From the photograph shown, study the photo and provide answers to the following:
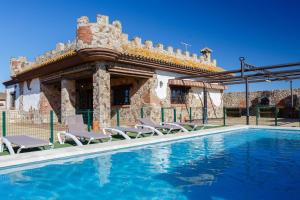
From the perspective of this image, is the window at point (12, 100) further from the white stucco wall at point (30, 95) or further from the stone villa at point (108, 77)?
the white stucco wall at point (30, 95)

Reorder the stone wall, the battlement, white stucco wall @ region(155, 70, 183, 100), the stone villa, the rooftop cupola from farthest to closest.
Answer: the stone wall, the rooftop cupola, white stucco wall @ region(155, 70, 183, 100), the stone villa, the battlement


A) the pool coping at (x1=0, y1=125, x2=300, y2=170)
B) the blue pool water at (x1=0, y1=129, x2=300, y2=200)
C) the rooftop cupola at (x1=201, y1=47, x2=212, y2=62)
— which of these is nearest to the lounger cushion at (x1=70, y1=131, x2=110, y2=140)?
the pool coping at (x1=0, y1=125, x2=300, y2=170)

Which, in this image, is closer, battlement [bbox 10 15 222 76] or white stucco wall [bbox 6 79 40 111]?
battlement [bbox 10 15 222 76]

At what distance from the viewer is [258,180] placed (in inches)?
221

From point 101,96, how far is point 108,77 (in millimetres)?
1102

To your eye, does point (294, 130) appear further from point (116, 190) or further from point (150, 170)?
point (116, 190)

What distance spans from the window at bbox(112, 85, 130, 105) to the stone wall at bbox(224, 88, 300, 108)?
57.4 feet

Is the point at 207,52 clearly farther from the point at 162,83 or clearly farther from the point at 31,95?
the point at 31,95

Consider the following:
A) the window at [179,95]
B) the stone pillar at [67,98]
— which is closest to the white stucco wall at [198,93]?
the window at [179,95]

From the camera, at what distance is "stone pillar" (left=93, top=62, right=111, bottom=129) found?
13086 millimetres

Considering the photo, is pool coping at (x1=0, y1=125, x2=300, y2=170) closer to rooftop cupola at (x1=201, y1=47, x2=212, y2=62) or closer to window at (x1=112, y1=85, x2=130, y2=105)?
window at (x1=112, y1=85, x2=130, y2=105)

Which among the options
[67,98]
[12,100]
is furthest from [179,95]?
[12,100]

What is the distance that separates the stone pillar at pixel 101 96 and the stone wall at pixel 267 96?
20.7m

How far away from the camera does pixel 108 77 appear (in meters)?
13.5
